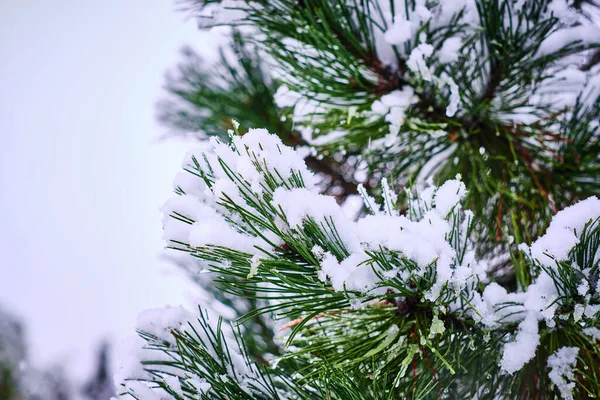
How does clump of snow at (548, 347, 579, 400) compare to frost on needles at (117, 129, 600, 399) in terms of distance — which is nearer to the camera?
frost on needles at (117, 129, 600, 399)

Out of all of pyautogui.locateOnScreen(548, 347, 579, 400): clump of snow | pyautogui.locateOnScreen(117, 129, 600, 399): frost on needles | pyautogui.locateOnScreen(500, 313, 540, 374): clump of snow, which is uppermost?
pyautogui.locateOnScreen(117, 129, 600, 399): frost on needles

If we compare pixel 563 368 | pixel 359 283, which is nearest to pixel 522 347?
pixel 563 368

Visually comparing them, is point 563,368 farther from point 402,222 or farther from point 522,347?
point 402,222

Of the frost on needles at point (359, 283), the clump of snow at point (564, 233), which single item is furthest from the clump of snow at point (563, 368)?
the clump of snow at point (564, 233)

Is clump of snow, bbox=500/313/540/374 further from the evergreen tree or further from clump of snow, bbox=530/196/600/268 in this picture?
clump of snow, bbox=530/196/600/268

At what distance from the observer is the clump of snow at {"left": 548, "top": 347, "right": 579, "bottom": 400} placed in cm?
53

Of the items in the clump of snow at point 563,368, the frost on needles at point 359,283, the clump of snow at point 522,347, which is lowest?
the clump of snow at point 563,368

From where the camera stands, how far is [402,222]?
0.44 metres

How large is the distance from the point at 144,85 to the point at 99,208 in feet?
139

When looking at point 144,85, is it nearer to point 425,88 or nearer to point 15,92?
point 15,92

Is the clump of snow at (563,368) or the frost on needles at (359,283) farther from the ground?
the frost on needles at (359,283)

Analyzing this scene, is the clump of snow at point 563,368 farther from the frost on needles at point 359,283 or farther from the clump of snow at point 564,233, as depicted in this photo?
the clump of snow at point 564,233

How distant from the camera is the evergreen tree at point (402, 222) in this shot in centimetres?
44

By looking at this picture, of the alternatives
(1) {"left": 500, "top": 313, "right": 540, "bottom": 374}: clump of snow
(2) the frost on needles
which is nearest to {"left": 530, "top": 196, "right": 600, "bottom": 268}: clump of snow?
(2) the frost on needles
